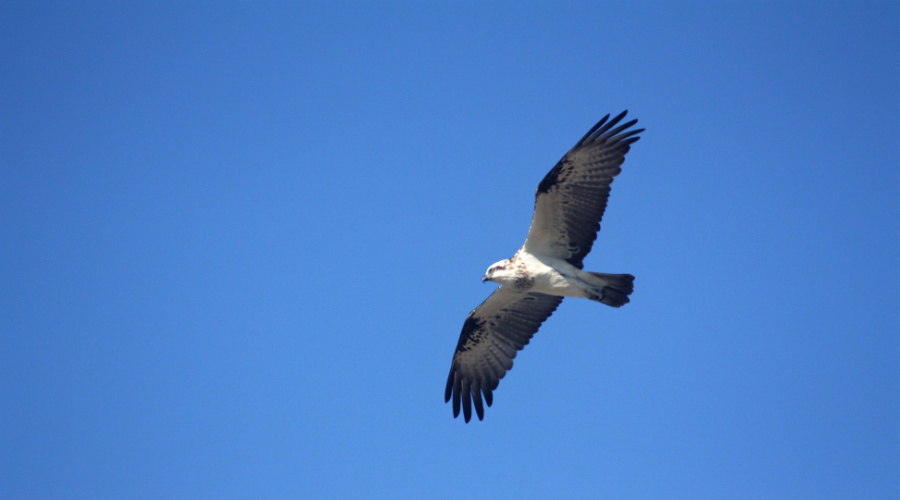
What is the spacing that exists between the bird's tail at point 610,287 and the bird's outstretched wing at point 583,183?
0.73 meters

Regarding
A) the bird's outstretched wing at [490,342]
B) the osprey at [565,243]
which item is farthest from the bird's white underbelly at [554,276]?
the bird's outstretched wing at [490,342]

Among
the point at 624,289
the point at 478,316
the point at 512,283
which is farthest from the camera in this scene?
the point at 478,316

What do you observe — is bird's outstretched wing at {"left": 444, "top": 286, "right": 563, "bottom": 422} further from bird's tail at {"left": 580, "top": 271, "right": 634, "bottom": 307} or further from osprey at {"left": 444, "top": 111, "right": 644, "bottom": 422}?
bird's tail at {"left": 580, "top": 271, "right": 634, "bottom": 307}

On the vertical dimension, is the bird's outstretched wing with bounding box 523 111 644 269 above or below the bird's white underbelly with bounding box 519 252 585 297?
above

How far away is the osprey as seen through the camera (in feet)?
38.3

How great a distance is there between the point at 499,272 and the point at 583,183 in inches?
80.9

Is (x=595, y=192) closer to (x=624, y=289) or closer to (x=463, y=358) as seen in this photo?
(x=624, y=289)

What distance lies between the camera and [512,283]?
40.6 ft

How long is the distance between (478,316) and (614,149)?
13.1 feet

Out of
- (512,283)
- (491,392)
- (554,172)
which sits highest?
(554,172)

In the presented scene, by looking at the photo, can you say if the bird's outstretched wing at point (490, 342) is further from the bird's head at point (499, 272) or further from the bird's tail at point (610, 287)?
the bird's tail at point (610, 287)

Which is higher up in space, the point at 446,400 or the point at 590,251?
the point at 590,251

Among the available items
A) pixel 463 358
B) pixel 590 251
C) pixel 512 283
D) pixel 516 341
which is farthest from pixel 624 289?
pixel 463 358

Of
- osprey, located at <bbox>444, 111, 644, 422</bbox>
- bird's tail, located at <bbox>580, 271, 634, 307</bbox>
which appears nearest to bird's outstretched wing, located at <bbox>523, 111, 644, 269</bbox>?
osprey, located at <bbox>444, 111, 644, 422</bbox>
